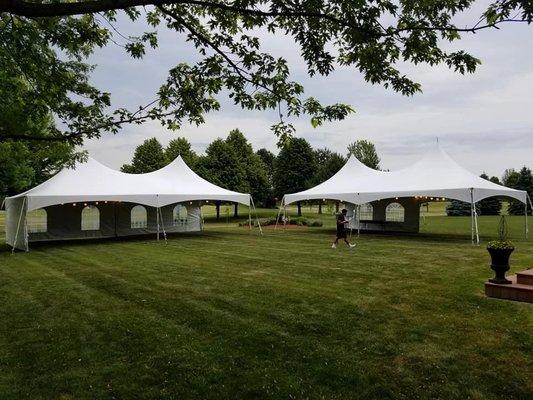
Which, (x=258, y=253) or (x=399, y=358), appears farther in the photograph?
(x=258, y=253)

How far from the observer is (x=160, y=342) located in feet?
17.6

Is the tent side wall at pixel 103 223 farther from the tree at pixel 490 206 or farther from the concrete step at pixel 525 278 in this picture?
the tree at pixel 490 206

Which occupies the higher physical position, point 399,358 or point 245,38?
point 245,38

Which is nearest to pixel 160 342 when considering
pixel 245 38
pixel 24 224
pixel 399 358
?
pixel 399 358

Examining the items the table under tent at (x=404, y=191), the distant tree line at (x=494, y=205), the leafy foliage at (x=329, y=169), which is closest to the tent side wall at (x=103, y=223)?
the table under tent at (x=404, y=191)

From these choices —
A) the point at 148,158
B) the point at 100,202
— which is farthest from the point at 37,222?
the point at 148,158

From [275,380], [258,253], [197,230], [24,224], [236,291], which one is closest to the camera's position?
[275,380]

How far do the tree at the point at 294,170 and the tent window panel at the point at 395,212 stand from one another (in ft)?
69.6

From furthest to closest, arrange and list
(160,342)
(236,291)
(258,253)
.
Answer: (258,253), (236,291), (160,342)

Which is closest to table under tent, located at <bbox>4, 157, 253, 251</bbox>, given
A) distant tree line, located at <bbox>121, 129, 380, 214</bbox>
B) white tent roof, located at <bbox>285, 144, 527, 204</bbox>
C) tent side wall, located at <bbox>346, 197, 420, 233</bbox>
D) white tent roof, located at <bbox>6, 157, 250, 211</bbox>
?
white tent roof, located at <bbox>6, 157, 250, 211</bbox>

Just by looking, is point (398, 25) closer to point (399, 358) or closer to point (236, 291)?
point (399, 358)

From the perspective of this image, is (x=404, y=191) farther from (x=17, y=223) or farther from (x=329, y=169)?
(x=329, y=169)

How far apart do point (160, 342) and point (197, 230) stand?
19.4m

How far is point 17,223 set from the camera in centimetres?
1673
